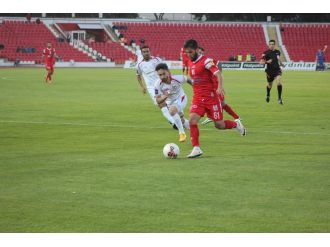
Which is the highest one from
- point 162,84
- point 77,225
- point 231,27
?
point 231,27

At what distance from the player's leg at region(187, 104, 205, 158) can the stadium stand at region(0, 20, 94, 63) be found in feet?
186

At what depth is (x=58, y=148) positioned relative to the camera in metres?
13.9

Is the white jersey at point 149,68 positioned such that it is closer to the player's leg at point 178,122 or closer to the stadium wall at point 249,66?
the player's leg at point 178,122

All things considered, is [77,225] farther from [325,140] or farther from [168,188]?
[325,140]

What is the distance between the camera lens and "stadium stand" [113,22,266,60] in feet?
256

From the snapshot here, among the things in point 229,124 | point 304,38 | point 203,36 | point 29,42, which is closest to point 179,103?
point 229,124

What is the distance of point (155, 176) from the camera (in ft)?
35.3

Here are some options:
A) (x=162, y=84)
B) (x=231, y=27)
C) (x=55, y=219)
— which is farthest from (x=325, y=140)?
(x=231, y=27)

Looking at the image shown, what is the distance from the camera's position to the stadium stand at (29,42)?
69.9 meters

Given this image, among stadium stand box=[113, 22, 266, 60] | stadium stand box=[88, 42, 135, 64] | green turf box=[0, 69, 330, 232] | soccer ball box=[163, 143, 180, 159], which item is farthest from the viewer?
stadium stand box=[113, 22, 266, 60]

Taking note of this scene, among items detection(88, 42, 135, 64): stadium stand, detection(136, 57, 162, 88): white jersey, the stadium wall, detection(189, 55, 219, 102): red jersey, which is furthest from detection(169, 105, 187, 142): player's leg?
detection(88, 42, 135, 64): stadium stand

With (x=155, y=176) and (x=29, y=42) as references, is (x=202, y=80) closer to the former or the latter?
(x=155, y=176)

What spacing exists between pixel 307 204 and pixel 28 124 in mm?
11368

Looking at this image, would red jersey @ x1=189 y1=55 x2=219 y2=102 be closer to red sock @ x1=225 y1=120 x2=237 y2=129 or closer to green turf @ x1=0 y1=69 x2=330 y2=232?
red sock @ x1=225 y1=120 x2=237 y2=129
